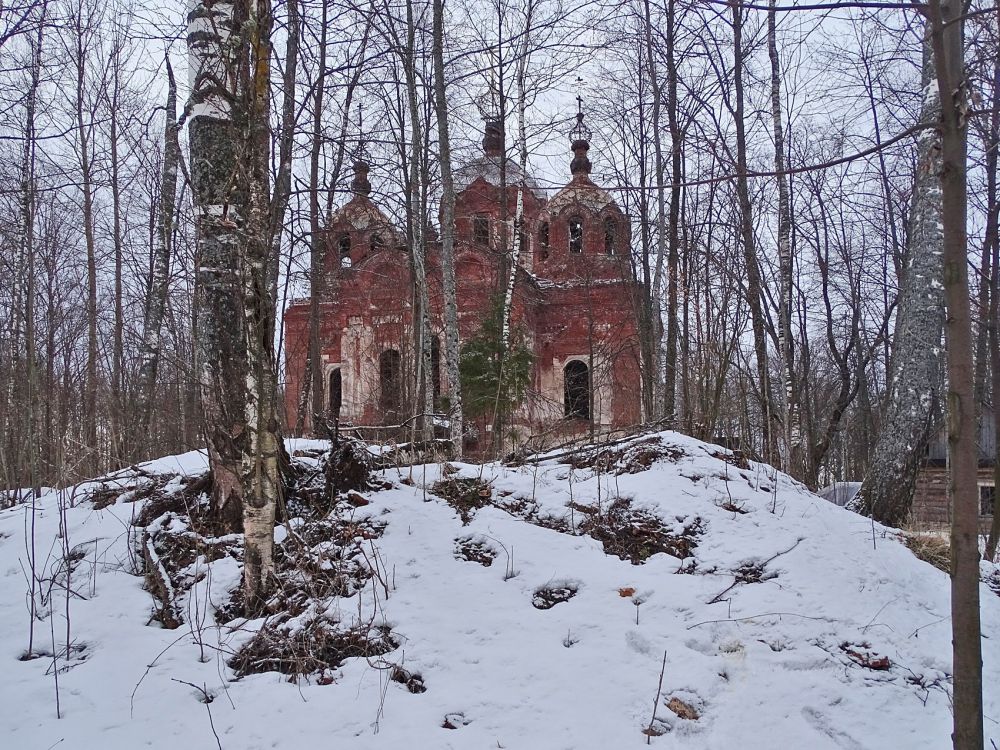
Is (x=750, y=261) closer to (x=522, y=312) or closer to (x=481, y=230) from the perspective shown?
(x=522, y=312)

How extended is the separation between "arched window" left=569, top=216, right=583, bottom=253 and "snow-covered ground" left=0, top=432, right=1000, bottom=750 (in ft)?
60.4

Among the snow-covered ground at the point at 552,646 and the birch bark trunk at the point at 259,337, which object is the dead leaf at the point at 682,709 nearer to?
the snow-covered ground at the point at 552,646

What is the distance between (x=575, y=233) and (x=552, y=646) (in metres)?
21.1

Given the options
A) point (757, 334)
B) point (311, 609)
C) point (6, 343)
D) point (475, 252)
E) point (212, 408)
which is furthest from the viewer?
point (475, 252)

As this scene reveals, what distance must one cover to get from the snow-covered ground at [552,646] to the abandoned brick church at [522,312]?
40.8ft

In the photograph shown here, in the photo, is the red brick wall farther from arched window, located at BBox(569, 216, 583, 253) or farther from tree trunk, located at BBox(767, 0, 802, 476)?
tree trunk, located at BBox(767, 0, 802, 476)

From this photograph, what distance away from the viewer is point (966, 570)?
6.34 feet

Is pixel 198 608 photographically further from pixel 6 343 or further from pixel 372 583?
pixel 6 343

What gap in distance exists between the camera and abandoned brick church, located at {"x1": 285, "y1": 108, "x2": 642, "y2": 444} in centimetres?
1805

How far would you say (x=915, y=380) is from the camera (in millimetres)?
6852

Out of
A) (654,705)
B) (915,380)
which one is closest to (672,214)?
(915,380)

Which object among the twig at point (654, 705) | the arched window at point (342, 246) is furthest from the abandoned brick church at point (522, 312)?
the twig at point (654, 705)

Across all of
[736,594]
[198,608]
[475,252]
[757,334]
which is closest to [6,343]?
[475,252]

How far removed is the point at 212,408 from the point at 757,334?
8321 millimetres
